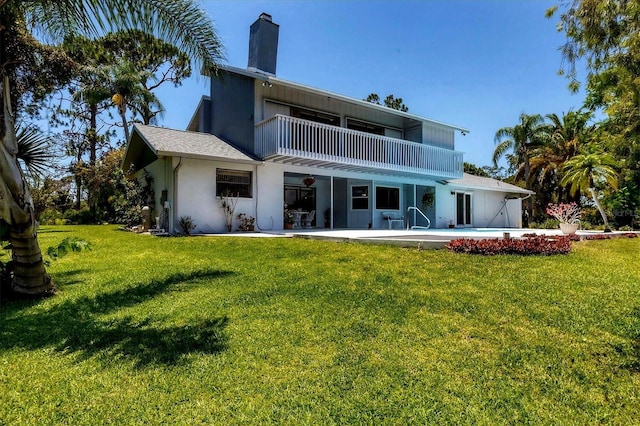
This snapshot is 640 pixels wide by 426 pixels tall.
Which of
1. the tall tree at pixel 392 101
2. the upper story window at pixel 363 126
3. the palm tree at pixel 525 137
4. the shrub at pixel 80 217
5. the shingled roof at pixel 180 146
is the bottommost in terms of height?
the shrub at pixel 80 217

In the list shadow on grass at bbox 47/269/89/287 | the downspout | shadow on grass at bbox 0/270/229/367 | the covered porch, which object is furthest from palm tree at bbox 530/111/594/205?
shadow on grass at bbox 0/270/229/367

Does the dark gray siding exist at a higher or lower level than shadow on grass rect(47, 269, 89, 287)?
higher

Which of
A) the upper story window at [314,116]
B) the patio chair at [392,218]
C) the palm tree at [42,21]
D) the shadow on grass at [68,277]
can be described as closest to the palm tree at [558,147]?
the patio chair at [392,218]

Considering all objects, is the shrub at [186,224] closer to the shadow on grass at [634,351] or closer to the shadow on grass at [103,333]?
the shadow on grass at [103,333]

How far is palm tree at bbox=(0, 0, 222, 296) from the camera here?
4953 millimetres

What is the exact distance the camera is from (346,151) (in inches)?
582

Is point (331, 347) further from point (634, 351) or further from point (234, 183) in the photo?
point (234, 183)

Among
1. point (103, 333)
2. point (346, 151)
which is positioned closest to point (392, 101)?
point (346, 151)

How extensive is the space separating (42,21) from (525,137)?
3077 centimetres

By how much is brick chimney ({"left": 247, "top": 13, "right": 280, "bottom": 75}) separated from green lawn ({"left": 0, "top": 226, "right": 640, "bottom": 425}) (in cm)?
1182

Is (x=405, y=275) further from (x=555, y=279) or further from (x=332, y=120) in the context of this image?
(x=332, y=120)

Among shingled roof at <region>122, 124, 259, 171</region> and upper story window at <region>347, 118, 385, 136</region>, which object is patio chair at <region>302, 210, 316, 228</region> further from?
upper story window at <region>347, 118, 385, 136</region>

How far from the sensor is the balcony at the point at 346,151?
13021 mm

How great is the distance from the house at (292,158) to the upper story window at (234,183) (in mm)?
37
